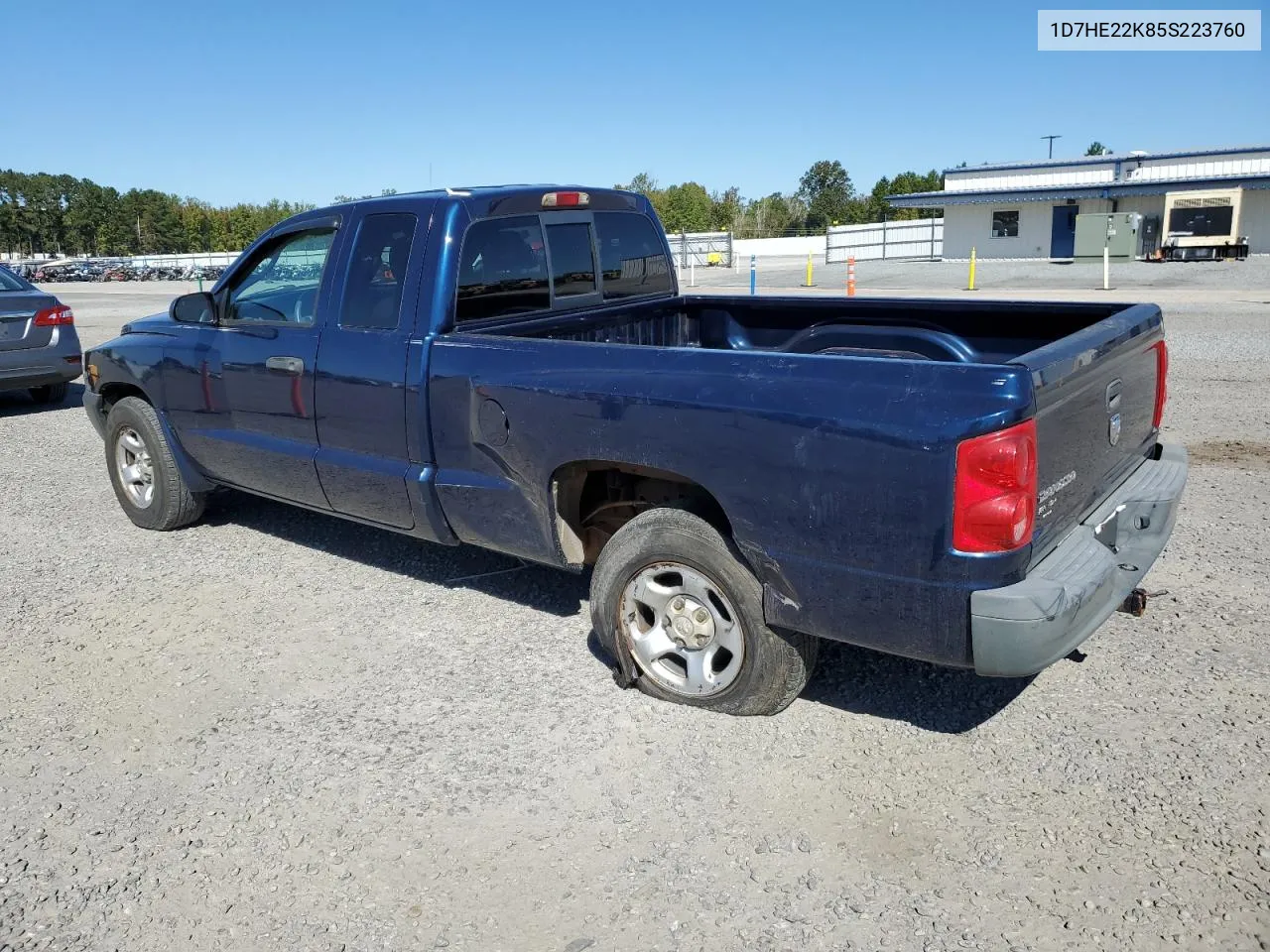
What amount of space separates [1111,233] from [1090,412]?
123ft

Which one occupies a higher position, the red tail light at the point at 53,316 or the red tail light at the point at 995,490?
the red tail light at the point at 53,316

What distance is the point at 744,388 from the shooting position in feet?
11.3

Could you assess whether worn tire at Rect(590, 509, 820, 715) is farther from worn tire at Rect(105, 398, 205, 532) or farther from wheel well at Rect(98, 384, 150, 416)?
wheel well at Rect(98, 384, 150, 416)

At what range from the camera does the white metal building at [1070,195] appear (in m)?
39.9

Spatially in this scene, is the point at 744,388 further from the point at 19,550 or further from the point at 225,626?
the point at 19,550

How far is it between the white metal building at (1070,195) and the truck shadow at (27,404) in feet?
123

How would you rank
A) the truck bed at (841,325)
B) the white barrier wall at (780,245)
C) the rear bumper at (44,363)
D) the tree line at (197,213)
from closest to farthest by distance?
the truck bed at (841,325) → the rear bumper at (44,363) → the white barrier wall at (780,245) → the tree line at (197,213)

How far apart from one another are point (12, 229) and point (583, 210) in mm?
116153

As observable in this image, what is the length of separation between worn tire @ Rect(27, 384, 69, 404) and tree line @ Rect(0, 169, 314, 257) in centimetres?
8414

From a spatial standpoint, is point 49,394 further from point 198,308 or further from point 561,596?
point 561,596

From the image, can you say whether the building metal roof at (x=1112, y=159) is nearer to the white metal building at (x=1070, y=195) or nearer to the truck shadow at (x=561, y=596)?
the white metal building at (x=1070, y=195)

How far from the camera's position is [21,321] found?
34.2ft

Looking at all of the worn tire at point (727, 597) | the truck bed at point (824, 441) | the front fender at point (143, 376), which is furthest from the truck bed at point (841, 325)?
the front fender at point (143, 376)

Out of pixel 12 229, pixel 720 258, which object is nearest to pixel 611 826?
pixel 720 258
